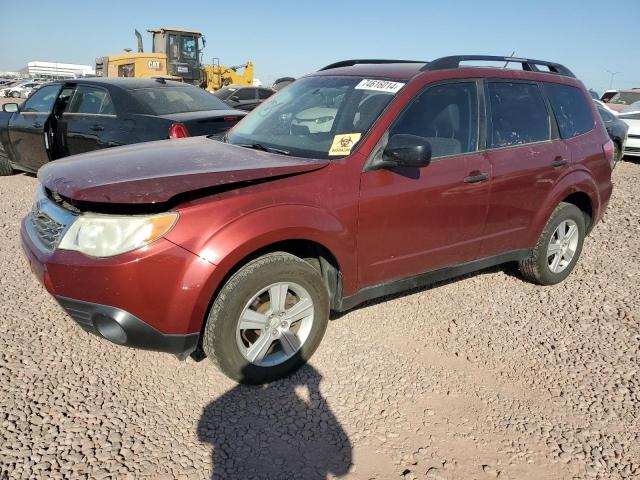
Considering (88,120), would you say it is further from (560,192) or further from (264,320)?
(560,192)

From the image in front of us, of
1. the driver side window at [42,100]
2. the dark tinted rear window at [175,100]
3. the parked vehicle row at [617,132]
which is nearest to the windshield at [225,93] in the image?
the driver side window at [42,100]

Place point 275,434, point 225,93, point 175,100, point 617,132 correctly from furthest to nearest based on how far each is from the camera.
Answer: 1. point 225,93
2. point 617,132
3. point 175,100
4. point 275,434

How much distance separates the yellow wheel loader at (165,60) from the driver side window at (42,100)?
11.0 m

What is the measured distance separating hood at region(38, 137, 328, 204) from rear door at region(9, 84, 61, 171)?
4.31 meters

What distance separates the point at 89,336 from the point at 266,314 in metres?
1.31

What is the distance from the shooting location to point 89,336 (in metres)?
3.35

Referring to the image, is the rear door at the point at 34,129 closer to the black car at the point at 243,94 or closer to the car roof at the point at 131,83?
the car roof at the point at 131,83

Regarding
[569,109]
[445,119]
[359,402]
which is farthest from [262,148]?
[569,109]

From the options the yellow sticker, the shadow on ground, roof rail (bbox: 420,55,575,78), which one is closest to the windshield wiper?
the yellow sticker

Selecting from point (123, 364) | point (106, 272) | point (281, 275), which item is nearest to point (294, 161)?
point (281, 275)

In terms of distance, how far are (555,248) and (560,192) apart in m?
0.57

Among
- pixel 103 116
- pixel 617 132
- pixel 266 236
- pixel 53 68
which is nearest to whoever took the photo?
pixel 266 236

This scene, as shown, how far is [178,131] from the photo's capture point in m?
→ 5.48

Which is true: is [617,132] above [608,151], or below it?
below
